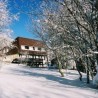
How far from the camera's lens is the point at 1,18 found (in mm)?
20359

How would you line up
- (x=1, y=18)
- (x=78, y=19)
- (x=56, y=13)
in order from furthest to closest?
(x=1, y=18) → (x=56, y=13) → (x=78, y=19)

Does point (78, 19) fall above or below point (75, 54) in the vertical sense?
above

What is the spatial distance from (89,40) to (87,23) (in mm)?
2314

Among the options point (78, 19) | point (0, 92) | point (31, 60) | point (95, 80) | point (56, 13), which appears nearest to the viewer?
point (0, 92)

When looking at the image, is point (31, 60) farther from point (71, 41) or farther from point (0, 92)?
point (0, 92)

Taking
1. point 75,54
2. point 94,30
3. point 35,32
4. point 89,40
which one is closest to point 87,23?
point 94,30

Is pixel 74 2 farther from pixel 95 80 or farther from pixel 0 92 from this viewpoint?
pixel 0 92

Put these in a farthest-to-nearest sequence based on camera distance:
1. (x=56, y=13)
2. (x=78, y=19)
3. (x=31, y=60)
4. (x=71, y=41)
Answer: (x=31, y=60), (x=56, y=13), (x=71, y=41), (x=78, y=19)

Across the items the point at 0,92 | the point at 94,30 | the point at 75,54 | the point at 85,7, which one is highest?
the point at 85,7

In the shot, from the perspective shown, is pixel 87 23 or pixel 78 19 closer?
pixel 87 23

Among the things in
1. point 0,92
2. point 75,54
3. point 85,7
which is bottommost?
point 0,92

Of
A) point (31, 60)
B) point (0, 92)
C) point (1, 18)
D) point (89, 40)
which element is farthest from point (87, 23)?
point (31, 60)

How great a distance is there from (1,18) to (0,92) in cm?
929

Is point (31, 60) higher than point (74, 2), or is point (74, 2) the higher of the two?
point (74, 2)
